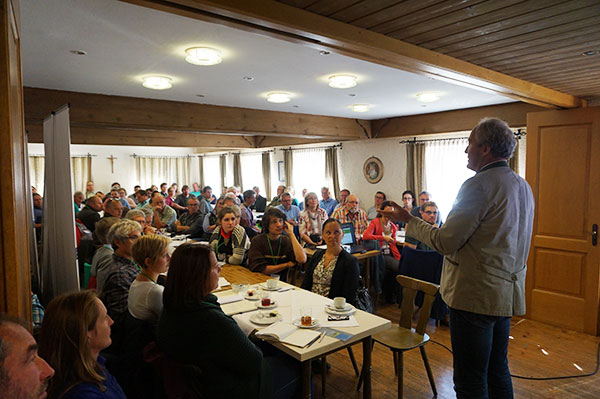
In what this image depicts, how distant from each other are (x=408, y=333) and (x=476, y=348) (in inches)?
41.8

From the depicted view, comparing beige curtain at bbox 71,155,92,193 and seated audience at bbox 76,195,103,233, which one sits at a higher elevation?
beige curtain at bbox 71,155,92,193

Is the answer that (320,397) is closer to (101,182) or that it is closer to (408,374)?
(408,374)

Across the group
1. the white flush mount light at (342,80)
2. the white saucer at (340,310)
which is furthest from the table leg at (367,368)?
the white flush mount light at (342,80)

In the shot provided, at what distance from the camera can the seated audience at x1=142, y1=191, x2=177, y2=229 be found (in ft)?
20.7

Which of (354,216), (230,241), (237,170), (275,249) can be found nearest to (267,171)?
(237,170)

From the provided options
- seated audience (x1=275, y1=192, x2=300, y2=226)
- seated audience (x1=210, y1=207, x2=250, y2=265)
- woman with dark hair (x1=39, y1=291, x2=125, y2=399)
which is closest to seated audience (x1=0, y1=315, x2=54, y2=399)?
woman with dark hair (x1=39, y1=291, x2=125, y2=399)

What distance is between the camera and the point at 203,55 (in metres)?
→ 2.82

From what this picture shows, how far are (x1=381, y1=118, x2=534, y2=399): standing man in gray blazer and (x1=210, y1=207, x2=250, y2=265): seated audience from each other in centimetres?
245

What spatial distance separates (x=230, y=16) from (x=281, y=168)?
30.6 ft

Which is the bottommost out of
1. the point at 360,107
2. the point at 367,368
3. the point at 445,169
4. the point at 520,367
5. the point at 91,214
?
the point at 520,367

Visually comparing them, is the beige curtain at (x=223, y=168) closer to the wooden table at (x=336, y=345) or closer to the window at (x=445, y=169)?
the window at (x=445, y=169)

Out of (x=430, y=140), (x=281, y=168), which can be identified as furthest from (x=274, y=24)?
(x=281, y=168)

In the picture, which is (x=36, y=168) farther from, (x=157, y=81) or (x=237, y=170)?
(x=157, y=81)

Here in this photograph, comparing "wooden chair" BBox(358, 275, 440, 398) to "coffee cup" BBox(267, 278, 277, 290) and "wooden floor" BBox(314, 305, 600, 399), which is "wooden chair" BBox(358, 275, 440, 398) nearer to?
"wooden floor" BBox(314, 305, 600, 399)
